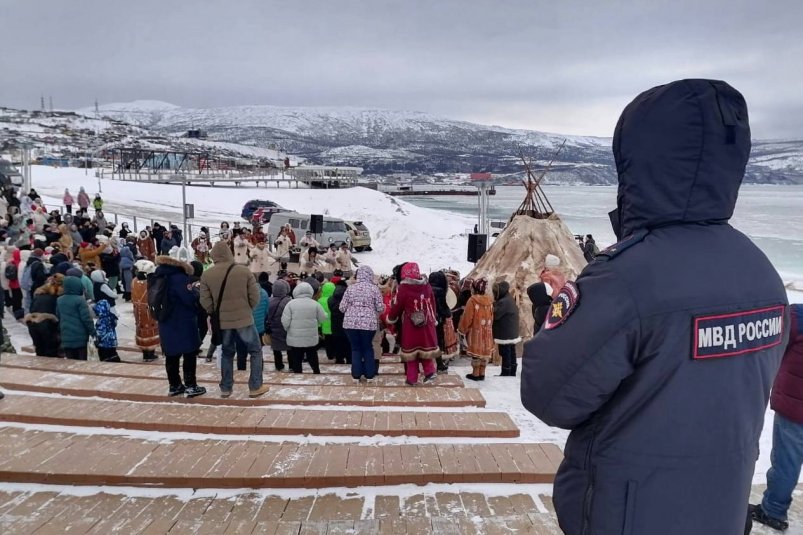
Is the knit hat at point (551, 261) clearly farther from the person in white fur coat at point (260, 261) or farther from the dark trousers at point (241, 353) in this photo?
the person in white fur coat at point (260, 261)

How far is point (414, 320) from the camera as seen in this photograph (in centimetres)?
659

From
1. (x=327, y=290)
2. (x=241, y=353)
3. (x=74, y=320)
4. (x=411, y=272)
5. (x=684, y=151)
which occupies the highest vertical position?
(x=684, y=151)

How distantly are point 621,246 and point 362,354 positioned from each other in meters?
5.51

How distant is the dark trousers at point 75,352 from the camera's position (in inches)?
290

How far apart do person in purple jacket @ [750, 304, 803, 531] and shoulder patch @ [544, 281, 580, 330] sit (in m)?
2.47

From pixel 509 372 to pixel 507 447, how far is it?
11.3 feet

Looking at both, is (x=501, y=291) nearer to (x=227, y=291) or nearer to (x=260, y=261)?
(x=227, y=291)

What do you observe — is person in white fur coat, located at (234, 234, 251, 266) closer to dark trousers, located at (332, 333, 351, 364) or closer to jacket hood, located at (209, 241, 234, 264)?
dark trousers, located at (332, 333, 351, 364)

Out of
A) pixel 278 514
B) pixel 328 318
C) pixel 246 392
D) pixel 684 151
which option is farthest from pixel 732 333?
pixel 328 318

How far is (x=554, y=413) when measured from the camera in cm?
166

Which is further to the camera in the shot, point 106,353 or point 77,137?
point 77,137

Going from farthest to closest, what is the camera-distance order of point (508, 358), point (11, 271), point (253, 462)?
1. point (11, 271)
2. point (508, 358)
3. point (253, 462)

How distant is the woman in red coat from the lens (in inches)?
261

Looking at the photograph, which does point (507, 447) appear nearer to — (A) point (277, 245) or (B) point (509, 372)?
(B) point (509, 372)
